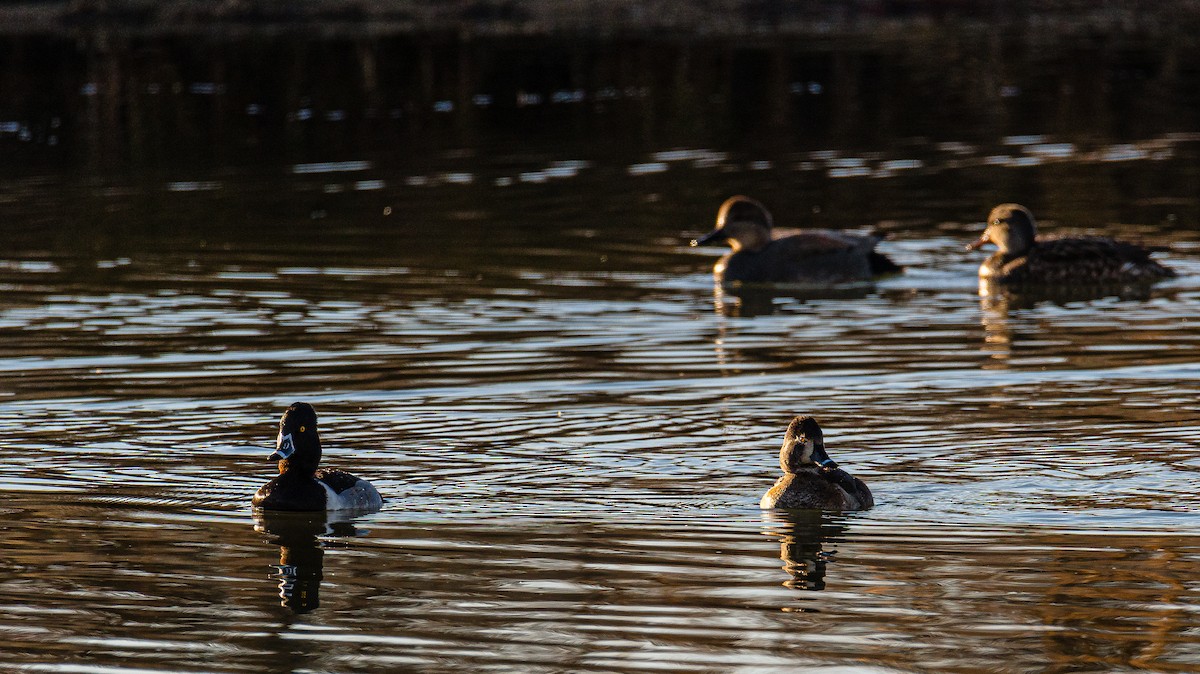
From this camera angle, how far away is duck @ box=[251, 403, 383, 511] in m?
10.5

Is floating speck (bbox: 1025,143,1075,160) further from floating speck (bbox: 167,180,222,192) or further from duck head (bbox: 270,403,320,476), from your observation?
duck head (bbox: 270,403,320,476)

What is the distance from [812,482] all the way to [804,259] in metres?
9.33

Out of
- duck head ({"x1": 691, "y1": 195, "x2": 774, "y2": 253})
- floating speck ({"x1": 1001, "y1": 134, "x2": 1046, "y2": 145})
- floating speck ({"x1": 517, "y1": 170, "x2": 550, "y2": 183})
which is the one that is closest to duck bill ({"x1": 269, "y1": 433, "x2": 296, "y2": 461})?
duck head ({"x1": 691, "y1": 195, "x2": 774, "y2": 253})

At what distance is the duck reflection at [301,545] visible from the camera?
907cm

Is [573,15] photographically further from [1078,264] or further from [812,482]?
[812,482]

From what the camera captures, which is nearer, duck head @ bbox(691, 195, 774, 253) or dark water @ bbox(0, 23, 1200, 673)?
dark water @ bbox(0, 23, 1200, 673)

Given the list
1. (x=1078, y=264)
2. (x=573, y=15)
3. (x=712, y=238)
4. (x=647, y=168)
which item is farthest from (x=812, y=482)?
(x=573, y=15)

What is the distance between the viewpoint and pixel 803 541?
32.7 ft

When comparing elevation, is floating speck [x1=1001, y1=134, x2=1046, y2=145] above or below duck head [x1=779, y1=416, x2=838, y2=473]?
above

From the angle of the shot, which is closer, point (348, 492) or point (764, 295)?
point (348, 492)

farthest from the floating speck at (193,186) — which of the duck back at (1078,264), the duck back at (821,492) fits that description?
the duck back at (821,492)

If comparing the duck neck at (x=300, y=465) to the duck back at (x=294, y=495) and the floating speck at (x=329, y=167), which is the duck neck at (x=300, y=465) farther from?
the floating speck at (x=329, y=167)

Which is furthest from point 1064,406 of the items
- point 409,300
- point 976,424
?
point 409,300

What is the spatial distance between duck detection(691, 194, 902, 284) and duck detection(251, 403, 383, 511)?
355 inches
